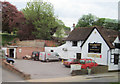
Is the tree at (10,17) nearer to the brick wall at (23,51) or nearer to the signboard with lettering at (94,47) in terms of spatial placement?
the brick wall at (23,51)

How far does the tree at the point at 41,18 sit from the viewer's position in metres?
43.7

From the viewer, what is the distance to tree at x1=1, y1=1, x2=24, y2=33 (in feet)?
155

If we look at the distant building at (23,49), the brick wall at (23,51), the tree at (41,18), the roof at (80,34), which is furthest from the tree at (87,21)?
the brick wall at (23,51)

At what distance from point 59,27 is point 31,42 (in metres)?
10.5

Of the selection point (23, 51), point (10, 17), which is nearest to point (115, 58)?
point (23, 51)

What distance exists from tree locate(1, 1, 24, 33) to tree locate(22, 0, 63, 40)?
3347 mm

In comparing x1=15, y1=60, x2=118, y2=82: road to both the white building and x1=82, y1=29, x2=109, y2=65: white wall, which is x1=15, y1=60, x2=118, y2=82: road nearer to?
the white building

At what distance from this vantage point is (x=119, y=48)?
979 inches

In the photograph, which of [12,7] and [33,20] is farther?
[12,7]

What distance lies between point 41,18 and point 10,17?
9.76m

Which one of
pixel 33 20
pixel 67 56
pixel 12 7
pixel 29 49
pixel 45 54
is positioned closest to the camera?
pixel 45 54

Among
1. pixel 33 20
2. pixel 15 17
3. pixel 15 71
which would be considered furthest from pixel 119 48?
pixel 15 17

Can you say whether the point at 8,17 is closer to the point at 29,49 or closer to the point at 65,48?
the point at 29,49

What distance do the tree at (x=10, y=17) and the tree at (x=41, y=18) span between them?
335cm
